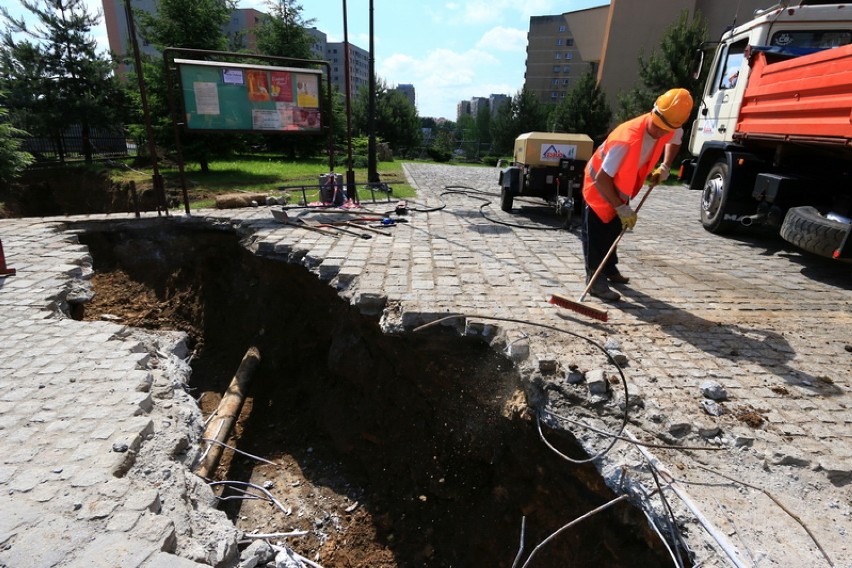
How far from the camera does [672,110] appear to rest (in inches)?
158

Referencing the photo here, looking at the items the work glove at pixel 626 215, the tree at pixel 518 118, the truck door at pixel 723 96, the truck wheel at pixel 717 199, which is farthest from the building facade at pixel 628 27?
the work glove at pixel 626 215

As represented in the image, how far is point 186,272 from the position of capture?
7.22 metres

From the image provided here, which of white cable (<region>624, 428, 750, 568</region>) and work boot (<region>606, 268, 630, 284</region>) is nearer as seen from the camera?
white cable (<region>624, 428, 750, 568</region>)

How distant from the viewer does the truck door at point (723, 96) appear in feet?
24.6

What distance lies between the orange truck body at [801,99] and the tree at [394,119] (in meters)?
25.9

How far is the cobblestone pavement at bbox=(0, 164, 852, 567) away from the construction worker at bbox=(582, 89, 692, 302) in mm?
565

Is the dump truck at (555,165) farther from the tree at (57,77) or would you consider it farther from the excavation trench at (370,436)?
the tree at (57,77)

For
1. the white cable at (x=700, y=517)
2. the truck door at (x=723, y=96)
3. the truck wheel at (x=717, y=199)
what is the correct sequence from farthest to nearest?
the truck door at (x=723, y=96)
the truck wheel at (x=717, y=199)
the white cable at (x=700, y=517)

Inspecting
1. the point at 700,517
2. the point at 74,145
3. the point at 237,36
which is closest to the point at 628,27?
the point at 237,36

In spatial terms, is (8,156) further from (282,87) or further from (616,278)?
(616,278)

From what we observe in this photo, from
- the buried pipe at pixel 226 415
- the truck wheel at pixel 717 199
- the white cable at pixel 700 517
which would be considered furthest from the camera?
the truck wheel at pixel 717 199

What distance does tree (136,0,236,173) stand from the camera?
49.8ft

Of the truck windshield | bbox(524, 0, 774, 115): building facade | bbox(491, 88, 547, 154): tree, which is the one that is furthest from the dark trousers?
bbox(491, 88, 547, 154): tree

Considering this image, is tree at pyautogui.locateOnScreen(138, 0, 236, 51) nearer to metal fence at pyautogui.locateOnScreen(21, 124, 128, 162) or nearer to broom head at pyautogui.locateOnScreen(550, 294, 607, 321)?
metal fence at pyautogui.locateOnScreen(21, 124, 128, 162)
